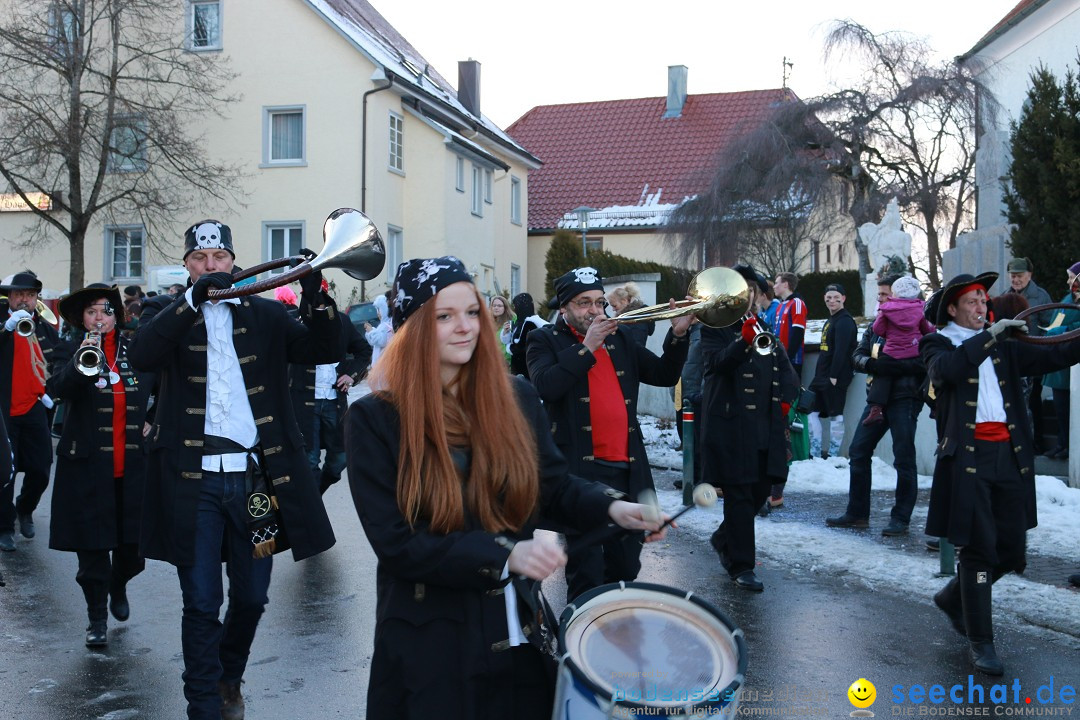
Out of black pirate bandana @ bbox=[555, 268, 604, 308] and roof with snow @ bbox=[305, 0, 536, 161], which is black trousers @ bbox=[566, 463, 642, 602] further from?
roof with snow @ bbox=[305, 0, 536, 161]

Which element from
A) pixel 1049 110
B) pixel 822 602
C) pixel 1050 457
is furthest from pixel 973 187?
pixel 822 602

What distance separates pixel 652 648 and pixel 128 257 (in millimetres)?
29995

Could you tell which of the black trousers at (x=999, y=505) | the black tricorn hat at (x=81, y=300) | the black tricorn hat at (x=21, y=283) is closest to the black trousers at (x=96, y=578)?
the black tricorn hat at (x=81, y=300)

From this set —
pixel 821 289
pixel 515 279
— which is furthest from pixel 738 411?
pixel 515 279

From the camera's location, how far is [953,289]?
20.4 ft

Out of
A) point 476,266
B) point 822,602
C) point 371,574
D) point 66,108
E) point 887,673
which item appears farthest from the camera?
point 476,266

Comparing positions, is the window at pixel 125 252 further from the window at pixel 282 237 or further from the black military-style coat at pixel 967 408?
the black military-style coat at pixel 967 408

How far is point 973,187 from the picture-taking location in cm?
2462

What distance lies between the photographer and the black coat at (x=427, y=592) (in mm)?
2844

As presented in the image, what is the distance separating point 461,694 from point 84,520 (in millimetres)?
4126

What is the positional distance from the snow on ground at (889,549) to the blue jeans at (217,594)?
4.28m

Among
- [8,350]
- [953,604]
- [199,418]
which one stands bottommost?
[953,604]

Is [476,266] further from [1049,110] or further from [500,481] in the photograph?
[500,481]

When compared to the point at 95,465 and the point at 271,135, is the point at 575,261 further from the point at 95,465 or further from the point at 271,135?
the point at 95,465
